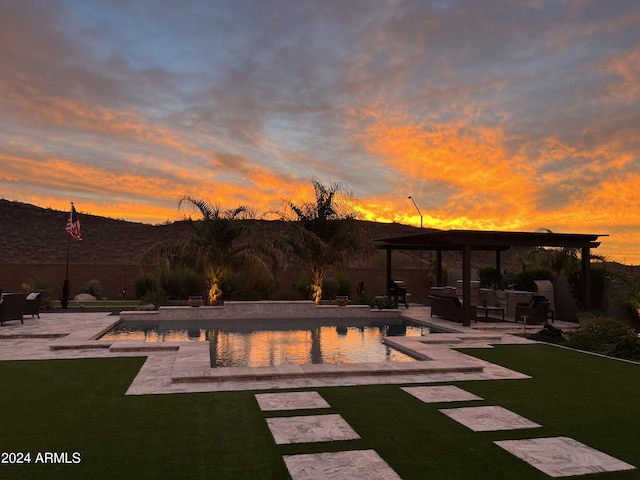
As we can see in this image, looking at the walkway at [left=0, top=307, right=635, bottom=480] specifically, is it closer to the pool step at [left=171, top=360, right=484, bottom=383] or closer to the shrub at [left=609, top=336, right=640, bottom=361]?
the pool step at [left=171, top=360, right=484, bottom=383]

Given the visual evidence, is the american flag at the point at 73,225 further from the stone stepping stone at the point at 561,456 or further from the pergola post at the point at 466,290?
the stone stepping stone at the point at 561,456

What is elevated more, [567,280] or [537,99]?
[537,99]

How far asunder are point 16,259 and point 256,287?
40517 millimetres

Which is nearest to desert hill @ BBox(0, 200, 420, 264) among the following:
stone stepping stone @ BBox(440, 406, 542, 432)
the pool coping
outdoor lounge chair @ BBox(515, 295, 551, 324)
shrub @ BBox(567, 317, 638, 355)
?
the pool coping

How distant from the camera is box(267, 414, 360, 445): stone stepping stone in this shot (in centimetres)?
506

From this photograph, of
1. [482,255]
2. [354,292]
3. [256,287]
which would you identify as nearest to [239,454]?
[256,287]

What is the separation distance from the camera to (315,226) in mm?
20359

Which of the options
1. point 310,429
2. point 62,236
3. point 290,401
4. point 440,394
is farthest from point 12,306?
point 62,236

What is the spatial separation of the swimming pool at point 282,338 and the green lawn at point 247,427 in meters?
2.78

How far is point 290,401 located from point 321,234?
1406 cm

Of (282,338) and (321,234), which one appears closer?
(282,338)

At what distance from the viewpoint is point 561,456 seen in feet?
15.3

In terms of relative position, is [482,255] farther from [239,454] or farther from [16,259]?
[239,454]

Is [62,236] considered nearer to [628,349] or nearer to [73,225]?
[73,225]
